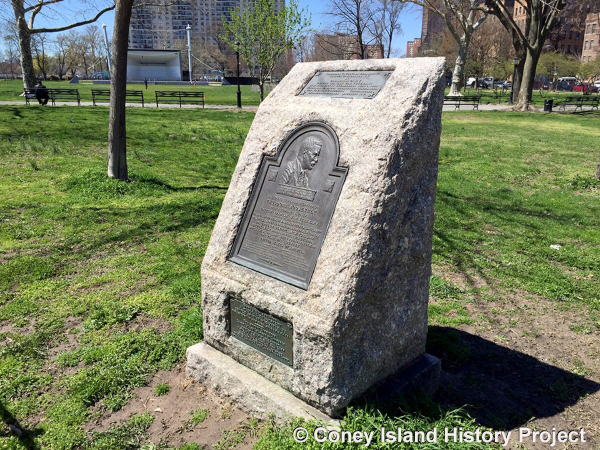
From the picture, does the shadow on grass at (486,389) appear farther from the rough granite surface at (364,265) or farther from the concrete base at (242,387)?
the concrete base at (242,387)

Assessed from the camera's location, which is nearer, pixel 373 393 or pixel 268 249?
pixel 373 393

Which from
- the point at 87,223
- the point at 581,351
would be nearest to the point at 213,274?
the point at 581,351

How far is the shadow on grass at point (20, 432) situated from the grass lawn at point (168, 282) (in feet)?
0.04

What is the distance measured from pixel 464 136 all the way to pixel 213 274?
15142 mm

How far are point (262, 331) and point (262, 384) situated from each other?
0.37 meters

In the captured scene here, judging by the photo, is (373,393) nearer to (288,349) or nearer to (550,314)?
(288,349)

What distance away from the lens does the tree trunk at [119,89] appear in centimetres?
Result: 734

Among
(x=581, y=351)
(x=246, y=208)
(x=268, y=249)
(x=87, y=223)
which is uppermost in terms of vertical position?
(x=246, y=208)

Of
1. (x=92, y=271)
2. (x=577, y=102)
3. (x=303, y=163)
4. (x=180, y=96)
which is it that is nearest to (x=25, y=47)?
(x=180, y=96)

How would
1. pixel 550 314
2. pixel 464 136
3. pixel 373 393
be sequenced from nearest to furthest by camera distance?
pixel 373 393 < pixel 550 314 < pixel 464 136

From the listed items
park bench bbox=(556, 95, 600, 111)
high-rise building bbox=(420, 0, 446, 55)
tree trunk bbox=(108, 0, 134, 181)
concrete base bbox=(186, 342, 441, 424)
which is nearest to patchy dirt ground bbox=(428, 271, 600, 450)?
concrete base bbox=(186, 342, 441, 424)

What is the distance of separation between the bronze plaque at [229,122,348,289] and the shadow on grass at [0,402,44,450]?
1.76 metres

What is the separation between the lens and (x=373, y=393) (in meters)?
3.09

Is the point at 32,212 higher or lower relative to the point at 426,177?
lower
